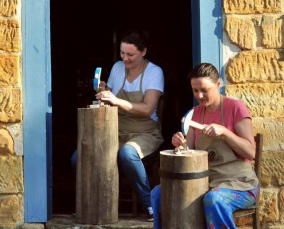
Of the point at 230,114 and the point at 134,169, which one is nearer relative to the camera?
the point at 230,114

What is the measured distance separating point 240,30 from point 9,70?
181 centimetres

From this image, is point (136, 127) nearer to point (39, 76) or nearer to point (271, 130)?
point (39, 76)

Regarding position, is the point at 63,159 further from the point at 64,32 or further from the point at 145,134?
the point at 145,134

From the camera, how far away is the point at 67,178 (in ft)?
25.5

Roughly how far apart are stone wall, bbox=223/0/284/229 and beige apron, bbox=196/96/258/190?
2.74 feet

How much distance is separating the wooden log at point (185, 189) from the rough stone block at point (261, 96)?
3.79ft

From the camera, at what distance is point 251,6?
17.4 ft

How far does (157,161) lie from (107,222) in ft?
2.34

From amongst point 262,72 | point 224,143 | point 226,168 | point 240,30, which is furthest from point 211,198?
point 240,30

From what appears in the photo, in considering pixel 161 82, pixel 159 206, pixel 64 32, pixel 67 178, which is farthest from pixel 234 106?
pixel 64 32

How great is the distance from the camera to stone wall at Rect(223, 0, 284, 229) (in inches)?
209

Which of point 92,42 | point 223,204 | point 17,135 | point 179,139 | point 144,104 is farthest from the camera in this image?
point 92,42

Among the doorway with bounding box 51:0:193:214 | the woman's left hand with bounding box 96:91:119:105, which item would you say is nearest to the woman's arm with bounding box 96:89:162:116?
the woman's left hand with bounding box 96:91:119:105

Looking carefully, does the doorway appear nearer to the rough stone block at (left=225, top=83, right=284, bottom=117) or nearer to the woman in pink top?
the rough stone block at (left=225, top=83, right=284, bottom=117)
